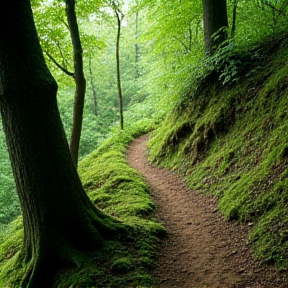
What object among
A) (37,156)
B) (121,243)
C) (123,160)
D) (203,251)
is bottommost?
(203,251)

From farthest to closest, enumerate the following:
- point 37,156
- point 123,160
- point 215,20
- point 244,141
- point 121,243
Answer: point 123,160 < point 215,20 < point 244,141 < point 121,243 < point 37,156

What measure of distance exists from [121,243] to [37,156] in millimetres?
1919

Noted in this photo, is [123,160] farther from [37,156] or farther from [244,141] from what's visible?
[37,156]

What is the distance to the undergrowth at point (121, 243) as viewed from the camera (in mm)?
3936

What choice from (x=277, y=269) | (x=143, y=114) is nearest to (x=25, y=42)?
(x=277, y=269)

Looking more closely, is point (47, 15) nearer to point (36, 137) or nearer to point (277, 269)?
point (36, 137)

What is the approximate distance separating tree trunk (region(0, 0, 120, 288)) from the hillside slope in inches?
101

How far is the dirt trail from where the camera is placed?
3.71 meters

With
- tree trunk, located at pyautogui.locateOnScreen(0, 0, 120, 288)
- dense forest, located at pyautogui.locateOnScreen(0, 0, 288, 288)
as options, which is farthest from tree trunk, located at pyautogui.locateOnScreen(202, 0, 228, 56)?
tree trunk, located at pyautogui.locateOnScreen(0, 0, 120, 288)

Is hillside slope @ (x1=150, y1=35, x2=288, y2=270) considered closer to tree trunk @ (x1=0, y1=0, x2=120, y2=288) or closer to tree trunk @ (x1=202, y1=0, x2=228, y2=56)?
tree trunk @ (x1=202, y1=0, x2=228, y2=56)

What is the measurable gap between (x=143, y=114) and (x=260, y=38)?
609 inches

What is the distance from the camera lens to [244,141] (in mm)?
6488

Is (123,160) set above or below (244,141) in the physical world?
above

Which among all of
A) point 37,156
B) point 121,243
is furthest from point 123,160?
point 37,156
